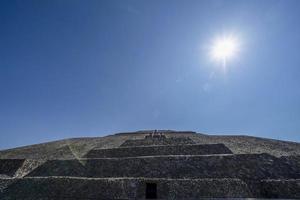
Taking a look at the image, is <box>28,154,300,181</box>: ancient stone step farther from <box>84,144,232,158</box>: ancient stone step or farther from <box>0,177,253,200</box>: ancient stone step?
<box>84,144,232,158</box>: ancient stone step

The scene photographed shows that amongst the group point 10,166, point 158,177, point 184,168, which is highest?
point 184,168

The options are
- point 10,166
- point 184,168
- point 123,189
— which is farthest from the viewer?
point 10,166

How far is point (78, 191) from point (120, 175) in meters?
2.74

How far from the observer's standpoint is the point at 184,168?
1185 cm

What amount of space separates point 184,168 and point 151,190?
298 cm

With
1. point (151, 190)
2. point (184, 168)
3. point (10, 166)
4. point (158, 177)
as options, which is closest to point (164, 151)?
point (184, 168)

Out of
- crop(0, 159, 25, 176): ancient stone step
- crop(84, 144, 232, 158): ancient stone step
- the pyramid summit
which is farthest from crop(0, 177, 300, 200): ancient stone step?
crop(84, 144, 232, 158): ancient stone step

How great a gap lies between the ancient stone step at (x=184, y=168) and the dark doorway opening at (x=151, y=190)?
1483 mm

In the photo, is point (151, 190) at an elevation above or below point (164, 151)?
Answer: below

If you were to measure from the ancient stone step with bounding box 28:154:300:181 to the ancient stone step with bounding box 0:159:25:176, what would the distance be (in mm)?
1520

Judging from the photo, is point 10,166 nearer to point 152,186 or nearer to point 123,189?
point 123,189

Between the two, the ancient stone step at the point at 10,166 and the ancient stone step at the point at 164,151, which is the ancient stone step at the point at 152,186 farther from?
the ancient stone step at the point at 164,151

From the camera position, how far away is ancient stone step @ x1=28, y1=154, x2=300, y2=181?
36.7 ft

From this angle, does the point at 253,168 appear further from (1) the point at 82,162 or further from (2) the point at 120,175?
(1) the point at 82,162
